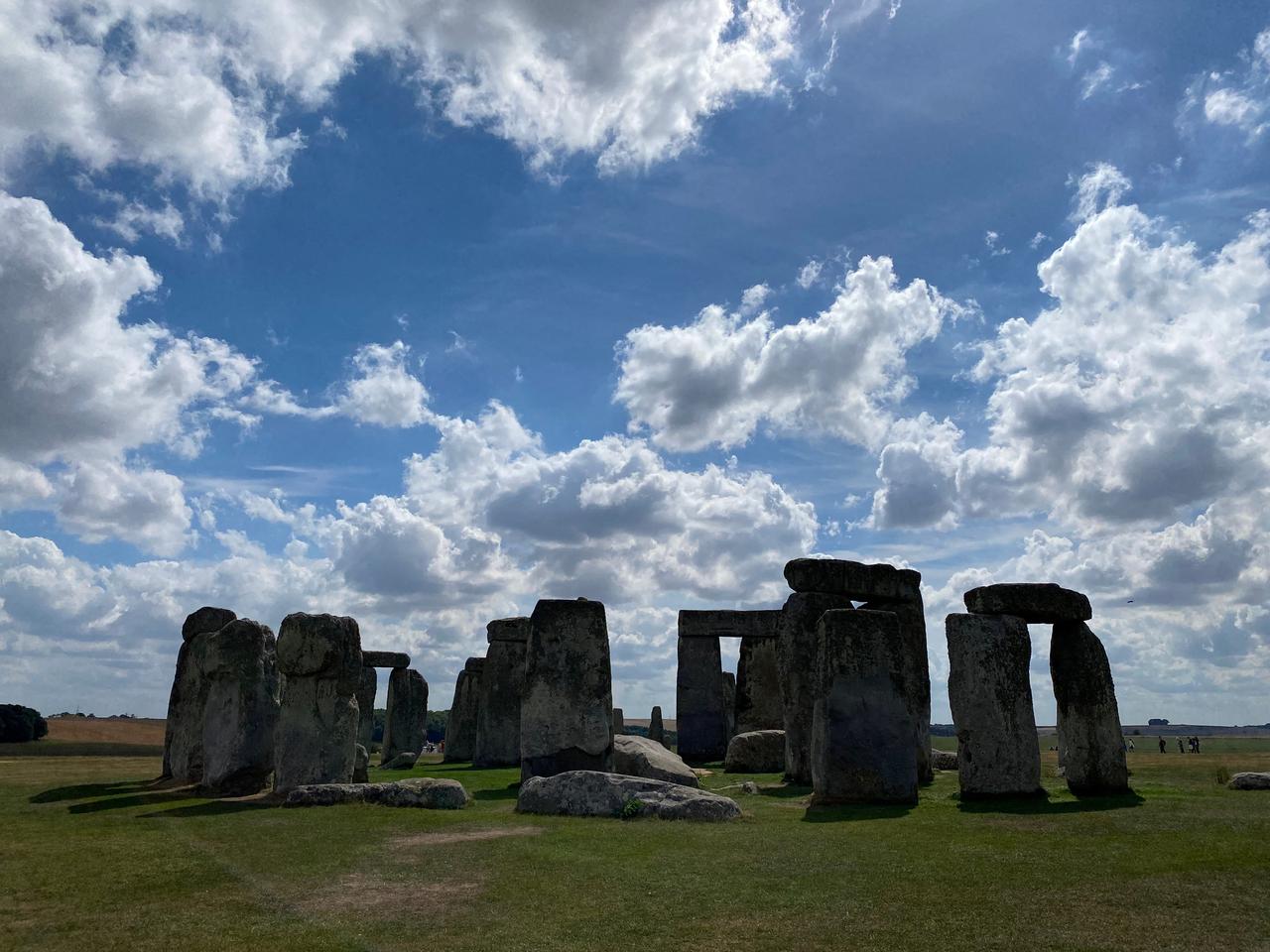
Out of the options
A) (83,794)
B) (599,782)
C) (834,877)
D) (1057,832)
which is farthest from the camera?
(83,794)

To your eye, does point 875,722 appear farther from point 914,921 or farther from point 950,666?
point 914,921

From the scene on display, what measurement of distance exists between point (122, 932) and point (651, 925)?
3613 millimetres

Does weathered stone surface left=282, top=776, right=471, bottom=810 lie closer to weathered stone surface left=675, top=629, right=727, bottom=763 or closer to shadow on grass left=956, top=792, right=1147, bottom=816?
shadow on grass left=956, top=792, right=1147, bottom=816

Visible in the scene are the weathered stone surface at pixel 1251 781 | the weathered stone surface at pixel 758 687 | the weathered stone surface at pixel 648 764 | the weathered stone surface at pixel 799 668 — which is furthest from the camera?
the weathered stone surface at pixel 758 687

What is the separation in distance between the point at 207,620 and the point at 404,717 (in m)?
11.7

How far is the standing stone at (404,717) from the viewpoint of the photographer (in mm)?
30922

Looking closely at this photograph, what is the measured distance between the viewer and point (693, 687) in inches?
1131

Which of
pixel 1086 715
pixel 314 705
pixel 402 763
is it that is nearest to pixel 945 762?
pixel 1086 715

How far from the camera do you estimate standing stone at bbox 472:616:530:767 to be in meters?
25.3

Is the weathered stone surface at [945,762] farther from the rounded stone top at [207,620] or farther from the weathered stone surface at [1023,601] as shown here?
the rounded stone top at [207,620]

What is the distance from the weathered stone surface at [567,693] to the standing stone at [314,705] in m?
3.04

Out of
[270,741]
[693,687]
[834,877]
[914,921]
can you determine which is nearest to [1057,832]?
[834,877]

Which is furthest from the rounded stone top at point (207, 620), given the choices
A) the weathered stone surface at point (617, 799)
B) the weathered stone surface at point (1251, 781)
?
the weathered stone surface at point (1251, 781)

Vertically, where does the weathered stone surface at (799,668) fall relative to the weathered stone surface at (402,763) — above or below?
above
